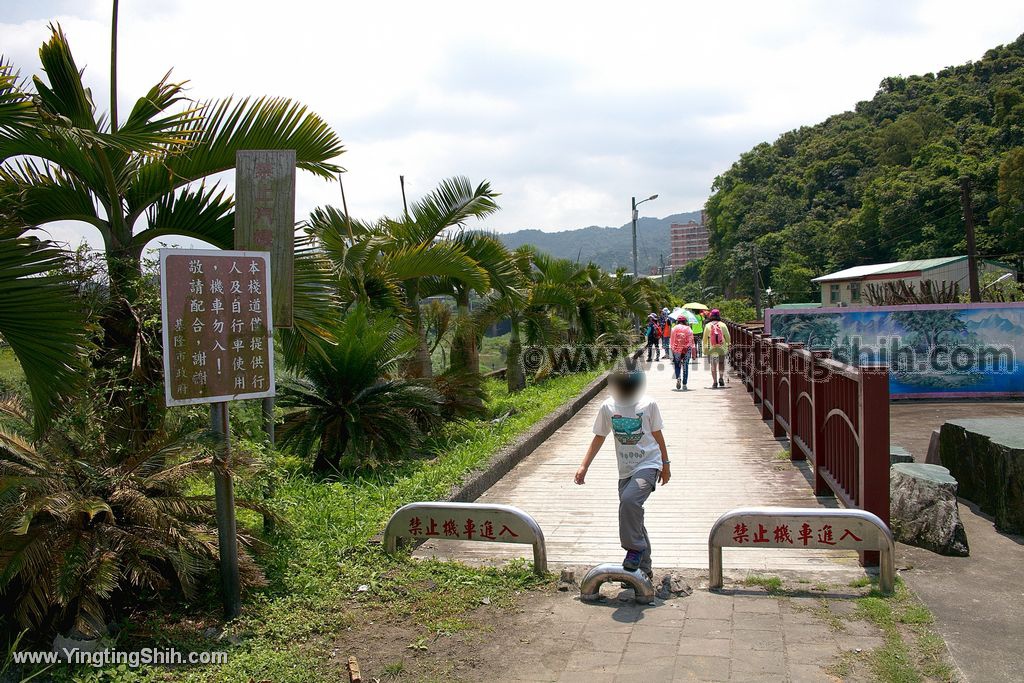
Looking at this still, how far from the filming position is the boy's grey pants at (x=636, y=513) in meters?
5.00

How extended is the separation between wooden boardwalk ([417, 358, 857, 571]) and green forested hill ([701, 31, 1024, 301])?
125 ft

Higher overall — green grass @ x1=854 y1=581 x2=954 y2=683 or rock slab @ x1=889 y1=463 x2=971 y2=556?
rock slab @ x1=889 y1=463 x2=971 y2=556

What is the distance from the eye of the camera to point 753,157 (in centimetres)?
10306

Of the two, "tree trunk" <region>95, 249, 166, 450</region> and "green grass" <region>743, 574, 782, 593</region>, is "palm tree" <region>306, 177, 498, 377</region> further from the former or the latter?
"green grass" <region>743, 574, 782, 593</region>

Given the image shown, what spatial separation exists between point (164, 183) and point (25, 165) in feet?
2.64

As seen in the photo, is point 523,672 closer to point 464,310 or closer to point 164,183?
point 164,183

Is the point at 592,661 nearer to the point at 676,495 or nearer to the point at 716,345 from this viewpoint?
the point at 676,495

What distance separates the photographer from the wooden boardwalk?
19.3ft

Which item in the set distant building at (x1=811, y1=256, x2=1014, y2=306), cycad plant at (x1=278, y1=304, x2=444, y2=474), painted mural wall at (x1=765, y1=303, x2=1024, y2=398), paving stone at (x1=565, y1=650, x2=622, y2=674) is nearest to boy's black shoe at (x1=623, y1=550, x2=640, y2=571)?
paving stone at (x1=565, y1=650, x2=622, y2=674)

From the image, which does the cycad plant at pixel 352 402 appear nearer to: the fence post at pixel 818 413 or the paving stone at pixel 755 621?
the fence post at pixel 818 413

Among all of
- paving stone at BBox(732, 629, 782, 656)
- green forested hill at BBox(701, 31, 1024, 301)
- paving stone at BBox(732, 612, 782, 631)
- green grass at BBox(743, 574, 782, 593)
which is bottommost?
paving stone at BBox(732, 629, 782, 656)

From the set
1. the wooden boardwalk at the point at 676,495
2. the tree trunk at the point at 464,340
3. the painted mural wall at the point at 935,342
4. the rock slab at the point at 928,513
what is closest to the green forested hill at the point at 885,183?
the painted mural wall at the point at 935,342

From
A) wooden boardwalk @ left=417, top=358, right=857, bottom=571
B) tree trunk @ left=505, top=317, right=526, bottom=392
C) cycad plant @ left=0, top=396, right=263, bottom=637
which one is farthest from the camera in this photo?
tree trunk @ left=505, top=317, right=526, bottom=392

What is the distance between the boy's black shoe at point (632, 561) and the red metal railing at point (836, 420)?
1590 mm
